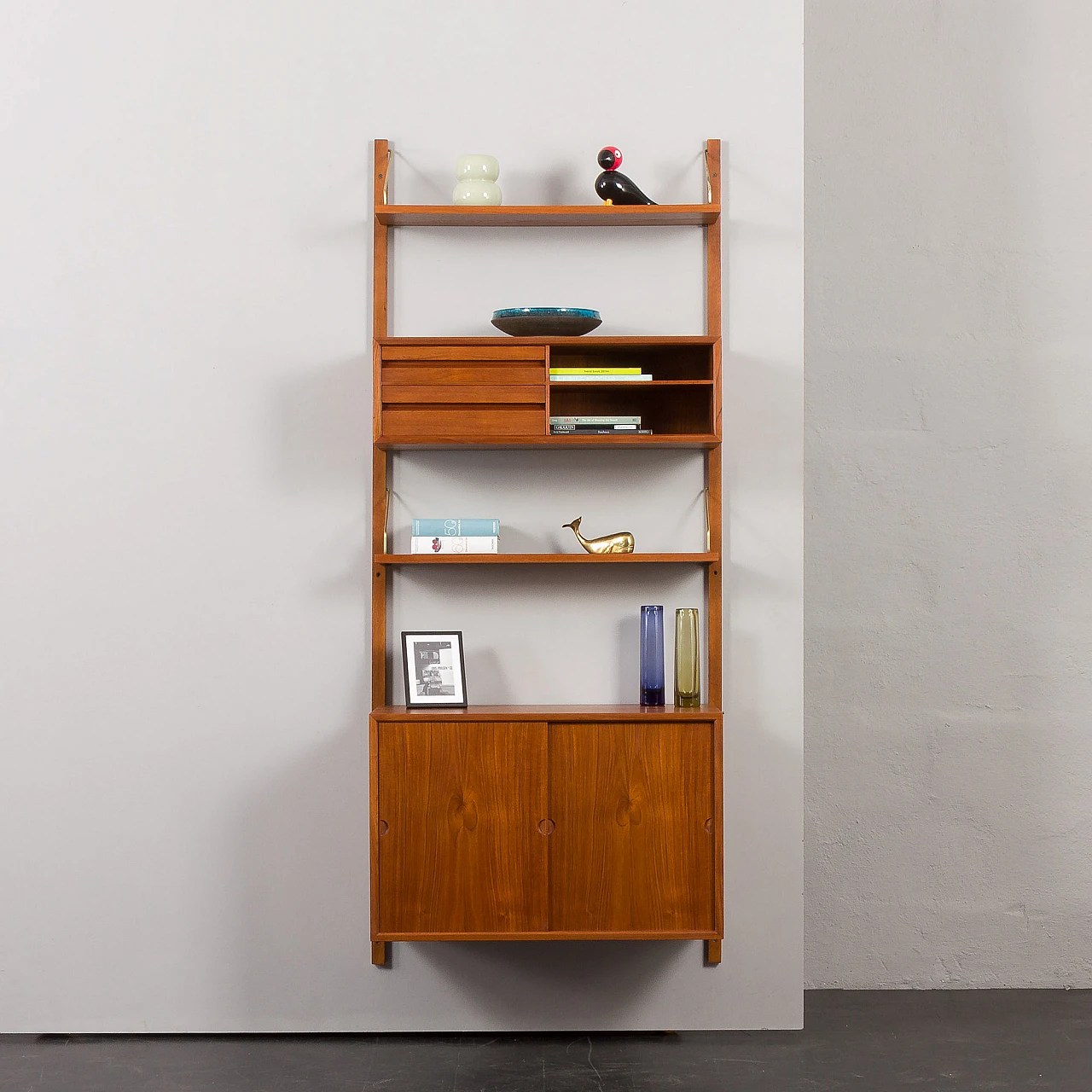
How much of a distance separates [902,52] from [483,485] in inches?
75.5

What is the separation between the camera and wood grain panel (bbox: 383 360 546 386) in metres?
2.59

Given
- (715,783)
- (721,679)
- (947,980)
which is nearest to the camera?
(715,783)

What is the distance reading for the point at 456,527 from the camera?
8.71ft

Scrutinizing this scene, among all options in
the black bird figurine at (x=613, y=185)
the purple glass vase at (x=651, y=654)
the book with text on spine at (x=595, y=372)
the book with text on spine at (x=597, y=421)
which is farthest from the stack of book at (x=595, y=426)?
the black bird figurine at (x=613, y=185)

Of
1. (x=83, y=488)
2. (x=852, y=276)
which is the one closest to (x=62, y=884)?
(x=83, y=488)

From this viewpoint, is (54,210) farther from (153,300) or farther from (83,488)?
(83,488)

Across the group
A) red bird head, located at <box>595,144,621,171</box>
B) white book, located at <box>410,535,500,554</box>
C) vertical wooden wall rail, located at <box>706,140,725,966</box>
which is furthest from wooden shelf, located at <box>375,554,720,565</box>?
red bird head, located at <box>595,144,621,171</box>

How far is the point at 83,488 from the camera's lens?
283 cm

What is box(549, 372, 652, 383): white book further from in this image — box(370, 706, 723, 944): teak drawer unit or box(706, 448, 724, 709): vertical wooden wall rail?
box(370, 706, 723, 944): teak drawer unit

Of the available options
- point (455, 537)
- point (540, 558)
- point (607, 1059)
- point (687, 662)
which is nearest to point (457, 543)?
point (455, 537)

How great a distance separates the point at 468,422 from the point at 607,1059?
1.69 m

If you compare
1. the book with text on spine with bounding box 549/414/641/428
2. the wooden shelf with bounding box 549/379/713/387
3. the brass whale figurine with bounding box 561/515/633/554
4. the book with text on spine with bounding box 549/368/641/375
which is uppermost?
the book with text on spine with bounding box 549/368/641/375

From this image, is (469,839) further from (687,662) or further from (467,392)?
(467,392)

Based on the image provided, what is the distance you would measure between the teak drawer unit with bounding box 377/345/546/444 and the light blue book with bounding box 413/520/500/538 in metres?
0.22
